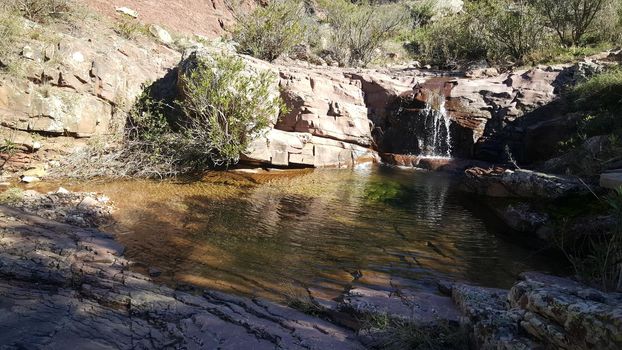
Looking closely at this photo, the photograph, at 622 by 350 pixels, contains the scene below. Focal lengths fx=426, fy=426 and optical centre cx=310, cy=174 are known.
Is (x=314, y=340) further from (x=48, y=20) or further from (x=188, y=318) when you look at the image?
(x=48, y=20)

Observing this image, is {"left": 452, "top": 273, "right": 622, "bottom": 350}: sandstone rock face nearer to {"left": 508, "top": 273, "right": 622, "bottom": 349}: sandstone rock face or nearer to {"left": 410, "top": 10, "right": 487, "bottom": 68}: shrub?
{"left": 508, "top": 273, "right": 622, "bottom": 349}: sandstone rock face

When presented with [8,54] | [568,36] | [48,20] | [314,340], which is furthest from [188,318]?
[568,36]

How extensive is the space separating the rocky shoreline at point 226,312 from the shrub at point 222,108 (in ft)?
14.8

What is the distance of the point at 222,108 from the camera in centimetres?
872

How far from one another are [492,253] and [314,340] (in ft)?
11.4

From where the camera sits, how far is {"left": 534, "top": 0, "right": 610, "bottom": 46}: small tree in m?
14.1

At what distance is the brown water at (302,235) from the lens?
14.7ft

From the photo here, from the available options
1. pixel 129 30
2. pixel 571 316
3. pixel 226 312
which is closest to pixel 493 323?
pixel 571 316

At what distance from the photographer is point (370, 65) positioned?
16.7 metres

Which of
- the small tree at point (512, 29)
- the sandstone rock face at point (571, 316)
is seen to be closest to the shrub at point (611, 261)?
the sandstone rock face at point (571, 316)

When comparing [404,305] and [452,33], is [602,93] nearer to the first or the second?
[452,33]

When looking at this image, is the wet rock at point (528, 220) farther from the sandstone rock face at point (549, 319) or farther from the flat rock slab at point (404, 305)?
the sandstone rock face at point (549, 319)

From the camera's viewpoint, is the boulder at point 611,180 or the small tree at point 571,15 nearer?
the boulder at point 611,180

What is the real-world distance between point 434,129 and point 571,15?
7.27 m
